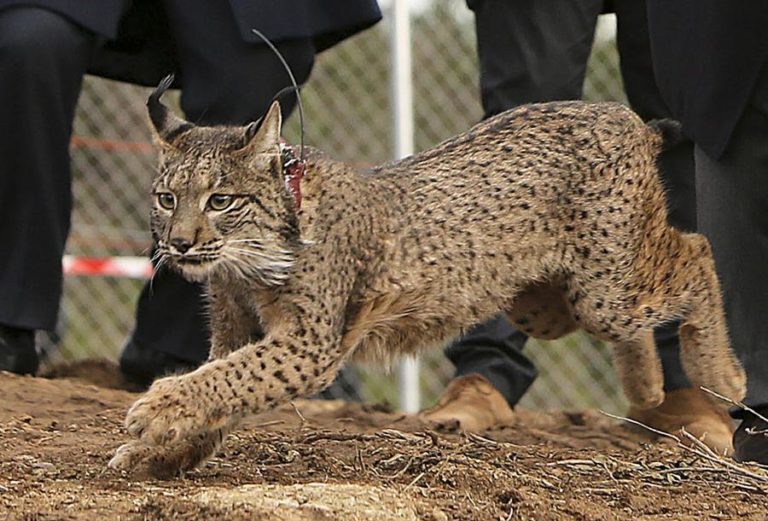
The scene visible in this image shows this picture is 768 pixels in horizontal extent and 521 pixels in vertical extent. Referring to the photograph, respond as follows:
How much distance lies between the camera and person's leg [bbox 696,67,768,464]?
4320 mm

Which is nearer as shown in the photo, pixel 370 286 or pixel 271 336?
pixel 271 336

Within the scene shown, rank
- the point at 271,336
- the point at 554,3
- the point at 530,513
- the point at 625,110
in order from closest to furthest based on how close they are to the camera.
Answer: the point at 530,513
the point at 271,336
the point at 625,110
the point at 554,3

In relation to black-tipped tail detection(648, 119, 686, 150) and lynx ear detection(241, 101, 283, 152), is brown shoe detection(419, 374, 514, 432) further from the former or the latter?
lynx ear detection(241, 101, 283, 152)

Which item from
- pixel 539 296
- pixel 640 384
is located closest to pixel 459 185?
pixel 539 296

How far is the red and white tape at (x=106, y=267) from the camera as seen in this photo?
29.2 ft

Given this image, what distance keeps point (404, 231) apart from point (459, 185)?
0.23 m

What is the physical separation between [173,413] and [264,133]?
729 mm

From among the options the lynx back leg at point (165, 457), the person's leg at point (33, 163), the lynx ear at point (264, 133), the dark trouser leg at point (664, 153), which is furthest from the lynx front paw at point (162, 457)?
the dark trouser leg at point (664, 153)

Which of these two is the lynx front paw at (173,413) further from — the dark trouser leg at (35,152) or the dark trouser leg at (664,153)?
the dark trouser leg at (664,153)

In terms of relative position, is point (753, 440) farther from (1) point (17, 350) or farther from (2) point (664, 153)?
(1) point (17, 350)

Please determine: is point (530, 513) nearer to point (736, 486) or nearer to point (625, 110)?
point (736, 486)

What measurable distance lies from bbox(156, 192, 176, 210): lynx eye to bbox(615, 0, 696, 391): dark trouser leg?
2228mm

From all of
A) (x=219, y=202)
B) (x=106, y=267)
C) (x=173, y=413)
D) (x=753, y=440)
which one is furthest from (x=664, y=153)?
(x=106, y=267)

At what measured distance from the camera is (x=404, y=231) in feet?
14.3
